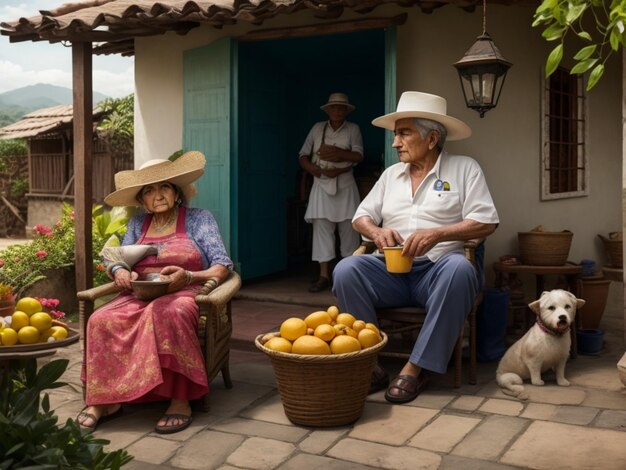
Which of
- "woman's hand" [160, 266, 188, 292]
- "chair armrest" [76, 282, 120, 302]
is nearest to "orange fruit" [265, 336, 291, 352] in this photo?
"woman's hand" [160, 266, 188, 292]

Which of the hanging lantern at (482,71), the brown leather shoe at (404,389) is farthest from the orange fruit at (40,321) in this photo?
the hanging lantern at (482,71)

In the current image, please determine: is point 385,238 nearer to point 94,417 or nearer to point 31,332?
point 94,417

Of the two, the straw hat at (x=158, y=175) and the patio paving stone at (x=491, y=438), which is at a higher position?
the straw hat at (x=158, y=175)

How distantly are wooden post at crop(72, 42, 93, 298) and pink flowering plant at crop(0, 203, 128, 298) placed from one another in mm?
764

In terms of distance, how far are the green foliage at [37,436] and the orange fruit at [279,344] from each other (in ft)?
4.45

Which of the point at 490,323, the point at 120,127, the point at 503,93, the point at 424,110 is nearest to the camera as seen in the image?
the point at 424,110

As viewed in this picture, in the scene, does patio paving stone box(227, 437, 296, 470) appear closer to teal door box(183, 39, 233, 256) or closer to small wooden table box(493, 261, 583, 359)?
small wooden table box(493, 261, 583, 359)

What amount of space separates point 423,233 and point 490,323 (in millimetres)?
1127

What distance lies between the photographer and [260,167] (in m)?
7.55

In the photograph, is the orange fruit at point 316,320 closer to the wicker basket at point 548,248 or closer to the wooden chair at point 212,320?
the wooden chair at point 212,320

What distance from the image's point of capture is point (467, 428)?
3801 millimetres

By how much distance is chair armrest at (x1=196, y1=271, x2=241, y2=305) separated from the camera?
4.03 meters

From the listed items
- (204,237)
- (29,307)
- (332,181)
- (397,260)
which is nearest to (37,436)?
(29,307)

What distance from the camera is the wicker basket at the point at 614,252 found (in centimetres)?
688
